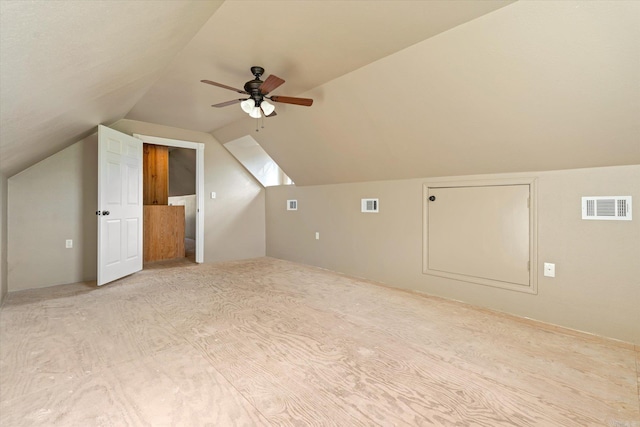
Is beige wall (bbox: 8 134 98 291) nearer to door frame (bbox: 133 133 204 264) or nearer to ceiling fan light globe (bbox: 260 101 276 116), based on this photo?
door frame (bbox: 133 133 204 264)

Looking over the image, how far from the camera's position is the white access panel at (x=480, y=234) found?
2.71 metres

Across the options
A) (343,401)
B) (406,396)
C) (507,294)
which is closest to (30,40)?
(343,401)

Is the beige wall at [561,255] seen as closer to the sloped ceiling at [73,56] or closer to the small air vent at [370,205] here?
the small air vent at [370,205]

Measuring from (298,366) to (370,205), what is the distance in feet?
8.54

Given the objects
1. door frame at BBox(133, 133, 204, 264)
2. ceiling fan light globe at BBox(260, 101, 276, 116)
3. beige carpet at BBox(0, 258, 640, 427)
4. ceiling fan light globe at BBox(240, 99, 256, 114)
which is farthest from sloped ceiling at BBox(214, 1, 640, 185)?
door frame at BBox(133, 133, 204, 264)

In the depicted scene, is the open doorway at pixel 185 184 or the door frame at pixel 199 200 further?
the open doorway at pixel 185 184

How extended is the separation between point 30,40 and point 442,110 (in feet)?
8.87

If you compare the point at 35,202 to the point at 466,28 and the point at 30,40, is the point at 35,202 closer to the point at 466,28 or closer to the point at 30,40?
the point at 30,40

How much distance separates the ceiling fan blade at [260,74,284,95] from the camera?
239cm

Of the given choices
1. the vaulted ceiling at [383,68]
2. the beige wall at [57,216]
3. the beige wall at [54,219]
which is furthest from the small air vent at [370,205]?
the beige wall at [54,219]

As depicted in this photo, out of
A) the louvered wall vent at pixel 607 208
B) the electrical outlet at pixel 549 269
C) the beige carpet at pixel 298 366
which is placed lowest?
the beige carpet at pixel 298 366

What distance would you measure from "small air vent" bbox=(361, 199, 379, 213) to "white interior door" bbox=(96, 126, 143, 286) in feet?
10.8

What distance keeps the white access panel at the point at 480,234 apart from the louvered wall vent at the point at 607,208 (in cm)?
41

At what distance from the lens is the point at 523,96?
86.1 inches
